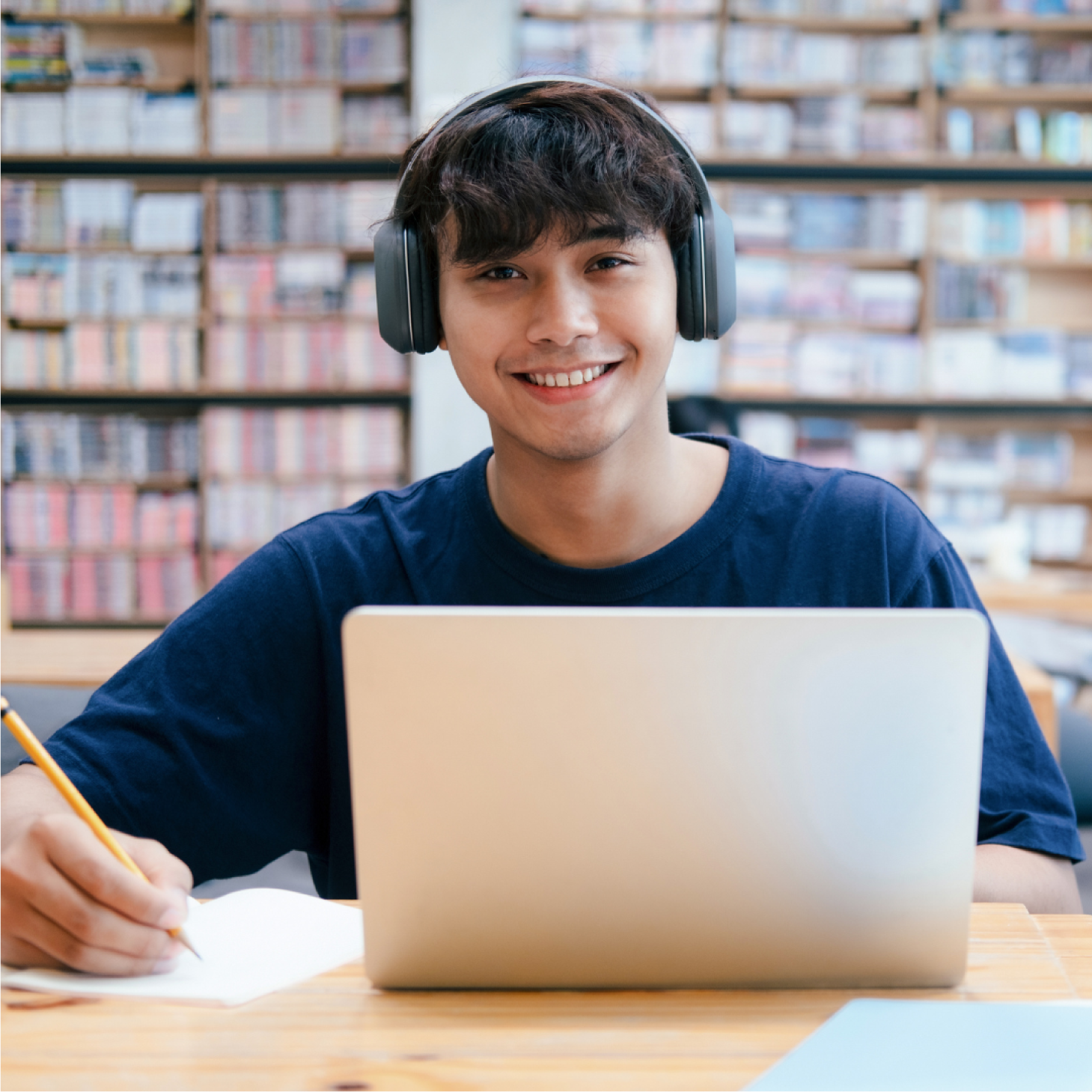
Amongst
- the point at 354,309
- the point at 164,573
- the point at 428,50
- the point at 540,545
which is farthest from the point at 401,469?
the point at 540,545

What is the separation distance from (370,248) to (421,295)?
313cm

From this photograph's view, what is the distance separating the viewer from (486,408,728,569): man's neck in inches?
42.3

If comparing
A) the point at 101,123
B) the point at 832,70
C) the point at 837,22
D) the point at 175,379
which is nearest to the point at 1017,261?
the point at 832,70

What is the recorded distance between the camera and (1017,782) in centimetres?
92

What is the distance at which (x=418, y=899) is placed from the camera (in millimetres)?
579

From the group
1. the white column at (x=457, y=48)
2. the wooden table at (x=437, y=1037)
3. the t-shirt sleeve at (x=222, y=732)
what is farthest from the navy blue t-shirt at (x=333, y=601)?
the white column at (x=457, y=48)

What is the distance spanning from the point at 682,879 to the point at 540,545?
1.85 ft

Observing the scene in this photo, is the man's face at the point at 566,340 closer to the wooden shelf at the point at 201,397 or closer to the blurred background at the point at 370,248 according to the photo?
the blurred background at the point at 370,248

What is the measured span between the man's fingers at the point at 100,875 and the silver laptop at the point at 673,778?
137mm

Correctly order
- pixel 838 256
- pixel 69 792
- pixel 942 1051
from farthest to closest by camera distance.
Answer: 1. pixel 838 256
2. pixel 69 792
3. pixel 942 1051

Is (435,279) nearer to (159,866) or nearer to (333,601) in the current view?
(333,601)

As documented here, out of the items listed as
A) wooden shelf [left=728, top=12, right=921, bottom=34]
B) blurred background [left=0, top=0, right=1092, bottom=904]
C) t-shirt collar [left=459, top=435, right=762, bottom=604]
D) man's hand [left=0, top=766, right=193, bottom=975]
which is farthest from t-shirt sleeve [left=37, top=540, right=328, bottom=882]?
wooden shelf [left=728, top=12, right=921, bottom=34]

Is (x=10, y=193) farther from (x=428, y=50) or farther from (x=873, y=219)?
(x=873, y=219)

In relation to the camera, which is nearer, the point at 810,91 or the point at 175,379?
the point at 810,91
